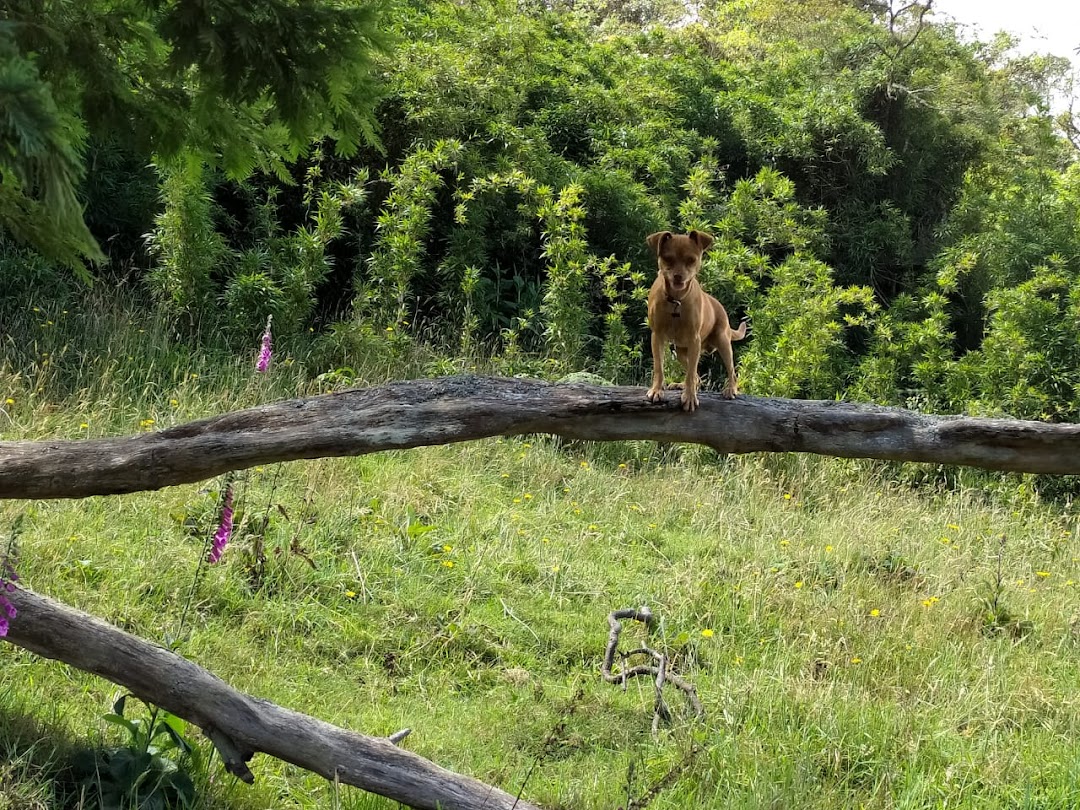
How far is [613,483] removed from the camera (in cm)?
756

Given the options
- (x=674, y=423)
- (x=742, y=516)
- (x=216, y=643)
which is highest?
(x=674, y=423)

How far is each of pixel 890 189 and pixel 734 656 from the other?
30.2 feet

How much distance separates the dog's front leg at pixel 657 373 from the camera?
3.64 meters

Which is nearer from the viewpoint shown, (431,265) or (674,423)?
(674,423)

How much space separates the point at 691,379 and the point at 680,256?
485mm

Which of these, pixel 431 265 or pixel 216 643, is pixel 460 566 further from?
pixel 431 265

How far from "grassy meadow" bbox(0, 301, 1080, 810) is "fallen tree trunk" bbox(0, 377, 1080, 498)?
0.99 meters

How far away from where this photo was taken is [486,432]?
338 centimetres

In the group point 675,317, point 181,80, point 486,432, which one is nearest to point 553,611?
point 675,317

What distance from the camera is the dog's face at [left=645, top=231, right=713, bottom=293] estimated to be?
3855 millimetres

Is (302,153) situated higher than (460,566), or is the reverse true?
(302,153)

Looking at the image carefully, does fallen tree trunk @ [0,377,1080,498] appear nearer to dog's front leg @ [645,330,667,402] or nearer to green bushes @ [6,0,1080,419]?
dog's front leg @ [645,330,667,402]

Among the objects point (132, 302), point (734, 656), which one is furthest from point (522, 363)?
point (734, 656)

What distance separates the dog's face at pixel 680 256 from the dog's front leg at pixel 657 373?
1.11 feet
